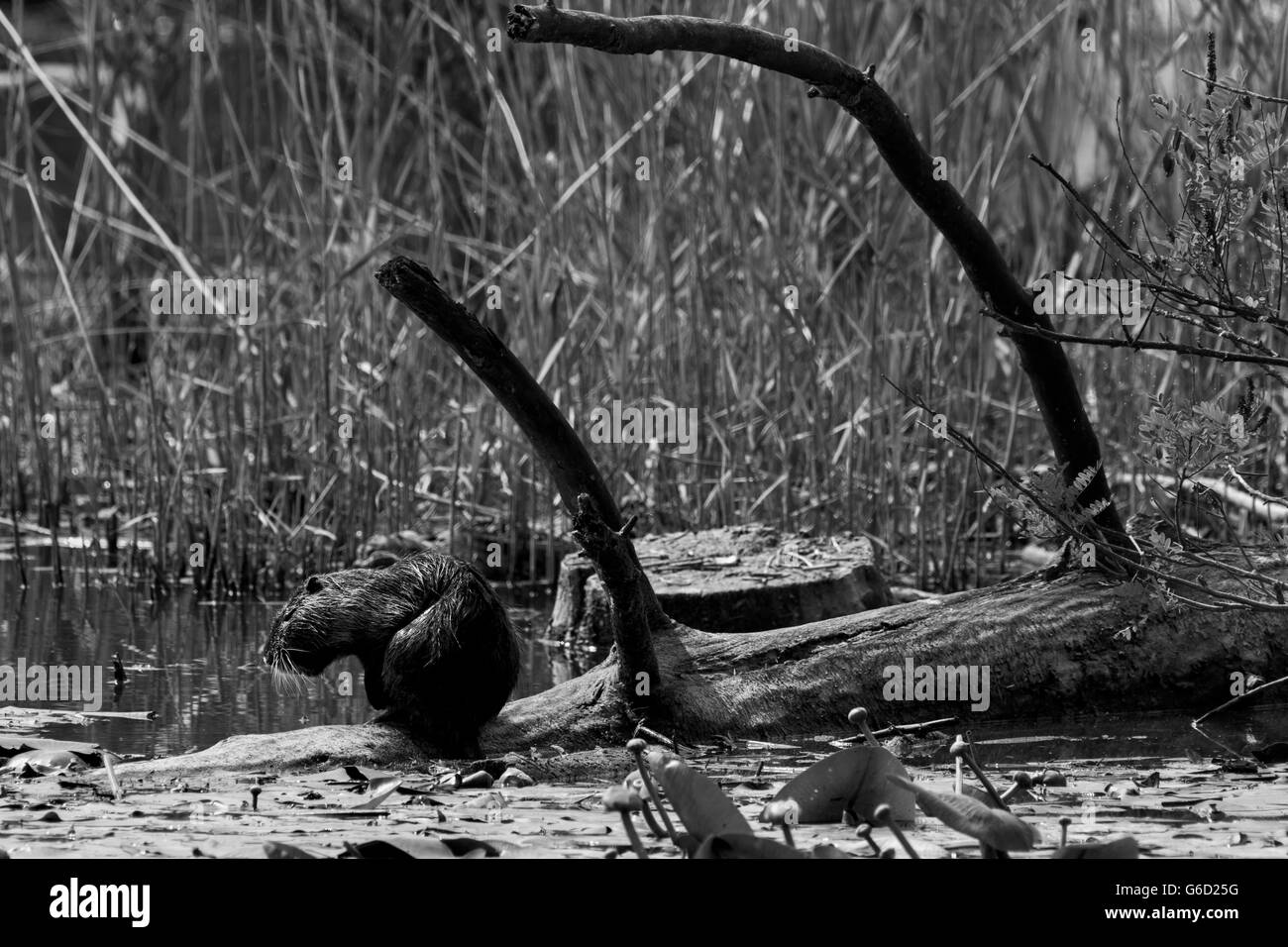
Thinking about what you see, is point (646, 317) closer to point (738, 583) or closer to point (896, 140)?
point (738, 583)

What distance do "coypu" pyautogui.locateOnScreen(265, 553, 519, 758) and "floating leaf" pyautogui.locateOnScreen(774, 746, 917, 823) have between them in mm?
985

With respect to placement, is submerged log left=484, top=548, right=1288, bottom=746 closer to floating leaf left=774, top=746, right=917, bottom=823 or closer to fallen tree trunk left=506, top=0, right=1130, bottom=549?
fallen tree trunk left=506, top=0, right=1130, bottom=549

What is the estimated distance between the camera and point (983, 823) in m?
2.45

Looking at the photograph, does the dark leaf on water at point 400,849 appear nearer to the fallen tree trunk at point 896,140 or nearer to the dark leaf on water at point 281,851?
the dark leaf on water at point 281,851

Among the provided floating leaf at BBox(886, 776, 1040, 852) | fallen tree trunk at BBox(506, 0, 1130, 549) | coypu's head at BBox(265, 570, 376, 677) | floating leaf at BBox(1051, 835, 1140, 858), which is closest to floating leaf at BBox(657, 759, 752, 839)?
floating leaf at BBox(886, 776, 1040, 852)

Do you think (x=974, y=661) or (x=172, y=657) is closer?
(x=974, y=661)

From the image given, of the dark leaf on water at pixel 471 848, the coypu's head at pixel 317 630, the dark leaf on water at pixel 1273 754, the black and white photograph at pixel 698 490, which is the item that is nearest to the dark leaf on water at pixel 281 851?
the black and white photograph at pixel 698 490

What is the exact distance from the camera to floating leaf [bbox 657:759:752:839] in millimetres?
2496

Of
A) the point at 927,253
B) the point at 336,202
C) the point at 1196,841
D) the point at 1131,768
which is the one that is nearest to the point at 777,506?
the point at 927,253

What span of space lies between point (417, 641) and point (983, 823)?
5.13 feet

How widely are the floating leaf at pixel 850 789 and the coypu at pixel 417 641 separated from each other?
3.23ft

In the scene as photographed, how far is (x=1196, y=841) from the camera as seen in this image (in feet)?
8.89

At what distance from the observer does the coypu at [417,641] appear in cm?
363

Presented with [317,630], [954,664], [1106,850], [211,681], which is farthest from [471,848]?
[211,681]
